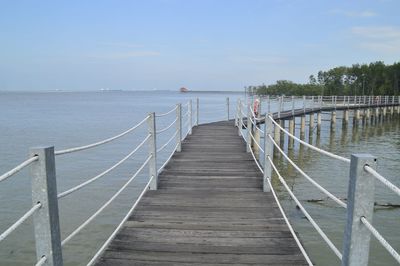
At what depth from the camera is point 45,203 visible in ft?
7.88

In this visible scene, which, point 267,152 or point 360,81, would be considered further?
point 360,81

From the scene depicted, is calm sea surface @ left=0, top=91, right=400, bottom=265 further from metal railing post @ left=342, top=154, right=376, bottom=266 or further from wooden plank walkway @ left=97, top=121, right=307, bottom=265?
metal railing post @ left=342, top=154, right=376, bottom=266

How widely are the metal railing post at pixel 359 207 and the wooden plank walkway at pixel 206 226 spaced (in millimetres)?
1167

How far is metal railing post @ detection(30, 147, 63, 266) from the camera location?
2.37 m

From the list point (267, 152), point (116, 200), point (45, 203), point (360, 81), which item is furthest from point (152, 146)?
point (360, 81)

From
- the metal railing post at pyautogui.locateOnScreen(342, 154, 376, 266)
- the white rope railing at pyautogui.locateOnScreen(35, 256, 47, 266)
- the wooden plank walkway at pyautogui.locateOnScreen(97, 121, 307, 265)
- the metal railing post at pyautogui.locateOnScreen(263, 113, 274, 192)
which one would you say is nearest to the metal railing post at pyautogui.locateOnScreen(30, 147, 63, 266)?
the white rope railing at pyautogui.locateOnScreen(35, 256, 47, 266)

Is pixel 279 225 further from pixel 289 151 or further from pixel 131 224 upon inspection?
pixel 289 151

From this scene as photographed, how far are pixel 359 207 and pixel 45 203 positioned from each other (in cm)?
195

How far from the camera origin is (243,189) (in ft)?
18.8

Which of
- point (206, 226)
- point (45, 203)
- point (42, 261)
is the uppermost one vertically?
point (45, 203)

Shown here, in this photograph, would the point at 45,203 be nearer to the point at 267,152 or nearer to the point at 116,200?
the point at 267,152

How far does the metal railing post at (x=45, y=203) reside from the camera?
7.79ft

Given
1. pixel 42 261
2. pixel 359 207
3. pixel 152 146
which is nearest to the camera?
pixel 359 207

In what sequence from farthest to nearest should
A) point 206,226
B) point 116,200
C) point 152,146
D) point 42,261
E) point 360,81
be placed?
1. point 360,81
2. point 116,200
3. point 152,146
4. point 206,226
5. point 42,261
